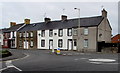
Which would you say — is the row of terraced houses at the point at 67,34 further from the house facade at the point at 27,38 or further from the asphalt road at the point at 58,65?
the asphalt road at the point at 58,65

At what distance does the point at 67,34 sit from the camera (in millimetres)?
36438

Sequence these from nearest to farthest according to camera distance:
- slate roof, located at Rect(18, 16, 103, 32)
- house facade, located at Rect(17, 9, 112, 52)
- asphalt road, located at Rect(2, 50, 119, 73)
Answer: asphalt road, located at Rect(2, 50, 119, 73), house facade, located at Rect(17, 9, 112, 52), slate roof, located at Rect(18, 16, 103, 32)

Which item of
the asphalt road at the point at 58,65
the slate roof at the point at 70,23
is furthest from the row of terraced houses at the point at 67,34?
the asphalt road at the point at 58,65

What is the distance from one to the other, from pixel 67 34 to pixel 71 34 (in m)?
1.09

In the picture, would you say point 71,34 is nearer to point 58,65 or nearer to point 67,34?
point 67,34

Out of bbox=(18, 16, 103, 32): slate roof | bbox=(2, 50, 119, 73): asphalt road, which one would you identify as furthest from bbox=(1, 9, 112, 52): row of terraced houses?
bbox=(2, 50, 119, 73): asphalt road

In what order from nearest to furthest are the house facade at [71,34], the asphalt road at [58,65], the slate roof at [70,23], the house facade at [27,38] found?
the asphalt road at [58,65] < the house facade at [71,34] < the slate roof at [70,23] < the house facade at [27,38]

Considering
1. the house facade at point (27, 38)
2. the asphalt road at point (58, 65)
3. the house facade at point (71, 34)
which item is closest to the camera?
the asphalt road at point (58, 65)

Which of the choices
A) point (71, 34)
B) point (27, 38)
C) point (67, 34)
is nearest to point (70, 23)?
point (67, 34)

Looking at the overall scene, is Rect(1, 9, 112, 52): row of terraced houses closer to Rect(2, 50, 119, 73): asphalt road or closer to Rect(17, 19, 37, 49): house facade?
Rect(17, 19, 37, 49): house facade

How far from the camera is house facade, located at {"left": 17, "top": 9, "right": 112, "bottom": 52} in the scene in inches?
1293

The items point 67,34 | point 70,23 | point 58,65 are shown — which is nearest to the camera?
point 58,65

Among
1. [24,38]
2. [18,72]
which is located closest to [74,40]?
[24,38]

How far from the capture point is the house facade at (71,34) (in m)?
32.8
